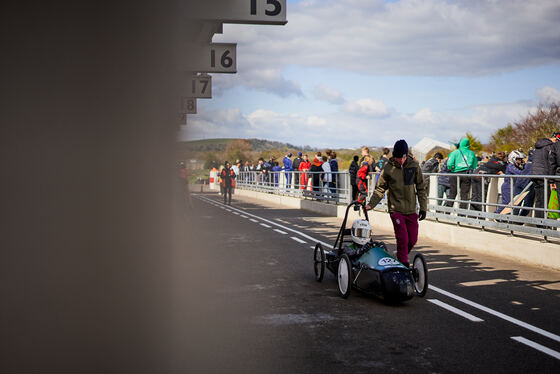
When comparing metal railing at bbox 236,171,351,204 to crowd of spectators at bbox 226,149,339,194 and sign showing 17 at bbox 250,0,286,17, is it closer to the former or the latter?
crowd of spectators at bbox 226,149,339,194

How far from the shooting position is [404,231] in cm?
816

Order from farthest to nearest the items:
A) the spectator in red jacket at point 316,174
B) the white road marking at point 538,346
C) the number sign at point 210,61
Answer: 1. the spectator in red jacket at point 316,174
2. the white road marking at point 538,346
3. the number sign at point 210,61

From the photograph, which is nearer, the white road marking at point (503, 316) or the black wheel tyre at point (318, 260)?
the white road marking at point (503, 316)

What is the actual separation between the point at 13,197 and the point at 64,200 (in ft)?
0.47

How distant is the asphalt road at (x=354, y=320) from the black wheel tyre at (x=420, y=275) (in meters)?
0.12

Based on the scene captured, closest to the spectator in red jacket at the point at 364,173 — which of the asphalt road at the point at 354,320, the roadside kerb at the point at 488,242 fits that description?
the roadside kerb at the point at 488,242

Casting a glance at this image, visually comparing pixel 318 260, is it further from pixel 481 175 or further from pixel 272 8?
pixel 481 175

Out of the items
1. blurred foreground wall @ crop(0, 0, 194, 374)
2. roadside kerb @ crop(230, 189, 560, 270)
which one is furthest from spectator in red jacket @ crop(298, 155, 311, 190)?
blurred foreground wall @ crop(0, 0, 194, 374)

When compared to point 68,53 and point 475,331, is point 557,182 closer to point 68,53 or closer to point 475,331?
point 475,331

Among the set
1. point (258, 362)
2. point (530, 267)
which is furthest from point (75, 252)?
point (530, 267)

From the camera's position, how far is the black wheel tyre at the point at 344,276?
7.27 meters

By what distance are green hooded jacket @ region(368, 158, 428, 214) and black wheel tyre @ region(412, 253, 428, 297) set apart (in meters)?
0.81

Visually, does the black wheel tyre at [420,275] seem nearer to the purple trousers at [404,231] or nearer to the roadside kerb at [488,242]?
the purple trousers at [404,231]

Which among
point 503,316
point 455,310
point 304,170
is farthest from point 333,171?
point 503,316
